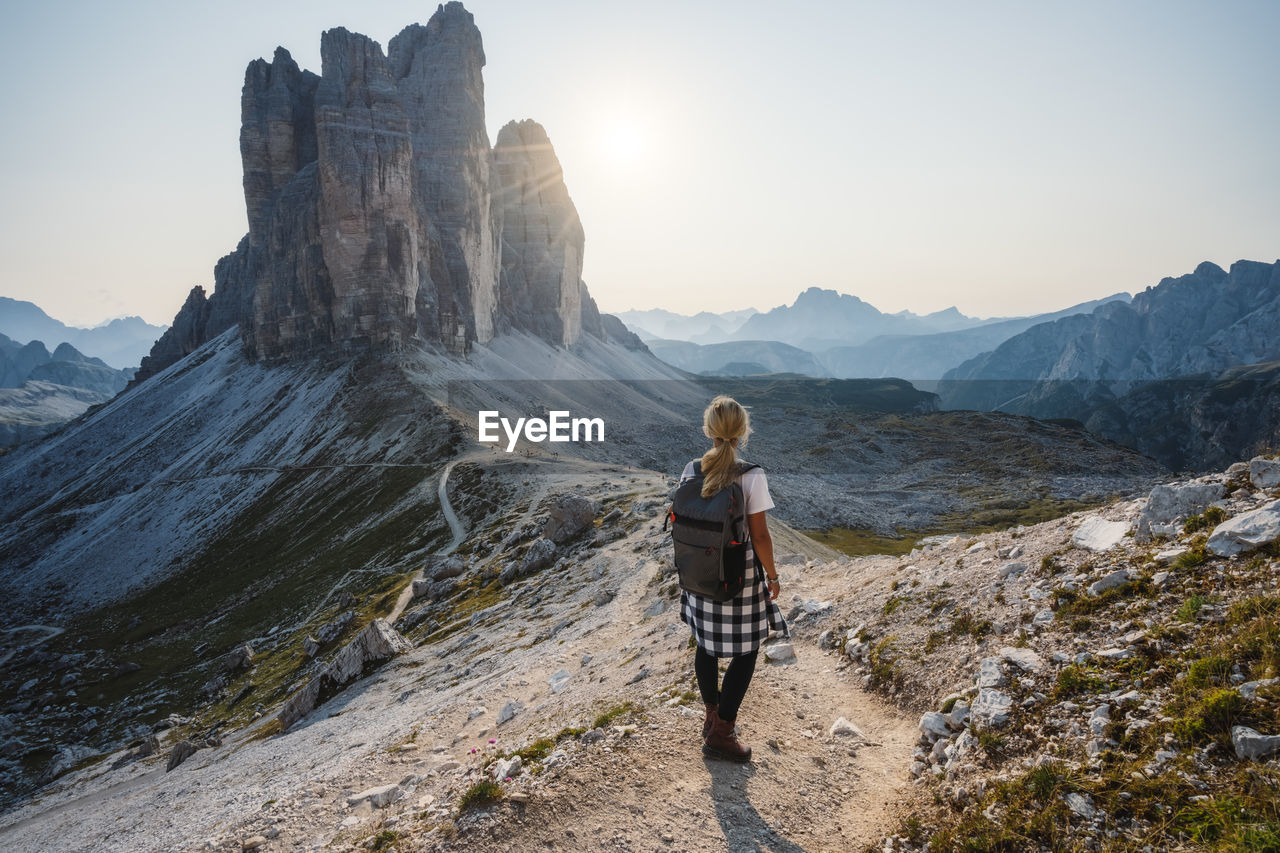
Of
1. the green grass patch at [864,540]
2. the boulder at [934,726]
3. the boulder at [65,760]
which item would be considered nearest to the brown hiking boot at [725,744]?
the boulder at [934,726]

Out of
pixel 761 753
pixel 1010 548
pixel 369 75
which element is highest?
pixel 369 75

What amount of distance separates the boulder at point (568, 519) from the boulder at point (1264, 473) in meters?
33.8

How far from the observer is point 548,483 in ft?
199

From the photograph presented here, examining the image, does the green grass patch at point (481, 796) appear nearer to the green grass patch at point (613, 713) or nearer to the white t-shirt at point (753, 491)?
the green grass patch at point (613, 713)

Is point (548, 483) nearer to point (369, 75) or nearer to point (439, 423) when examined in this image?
point (439, 423)

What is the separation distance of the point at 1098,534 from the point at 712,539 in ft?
26.9

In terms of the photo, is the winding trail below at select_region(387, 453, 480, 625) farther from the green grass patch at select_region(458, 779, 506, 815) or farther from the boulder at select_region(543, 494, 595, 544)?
the green grass patch at select_region(458, 779, 506, 815)

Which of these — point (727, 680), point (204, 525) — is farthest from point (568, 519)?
point (204, 525)

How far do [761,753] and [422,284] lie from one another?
14232cm

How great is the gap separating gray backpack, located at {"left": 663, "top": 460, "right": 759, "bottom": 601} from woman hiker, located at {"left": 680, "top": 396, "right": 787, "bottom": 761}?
0.16 m

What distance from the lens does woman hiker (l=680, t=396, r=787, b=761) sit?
A: 842 centimetres

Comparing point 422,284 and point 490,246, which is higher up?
point 490,246

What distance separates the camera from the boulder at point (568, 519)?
40250 mm

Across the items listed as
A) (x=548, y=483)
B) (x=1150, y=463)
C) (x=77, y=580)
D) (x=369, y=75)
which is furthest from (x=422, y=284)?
(x=1150, y=463)
